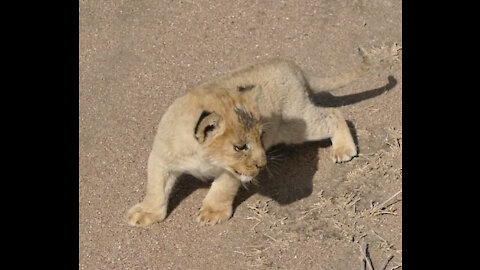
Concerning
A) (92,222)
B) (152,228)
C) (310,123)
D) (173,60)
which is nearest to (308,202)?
(310,123)

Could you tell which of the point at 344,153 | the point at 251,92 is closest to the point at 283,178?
the point at 344,153

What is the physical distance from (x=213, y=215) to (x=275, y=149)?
1.16 m

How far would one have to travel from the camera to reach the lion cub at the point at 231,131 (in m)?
5.96

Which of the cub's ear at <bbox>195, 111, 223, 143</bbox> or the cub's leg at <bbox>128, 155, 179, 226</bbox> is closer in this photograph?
the cub's ear at <bbox>195, 111, 223, 143</bbox>

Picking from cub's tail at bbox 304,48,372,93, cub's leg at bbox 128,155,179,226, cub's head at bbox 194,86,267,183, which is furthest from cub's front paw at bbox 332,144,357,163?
cub's leg at bbox 128,155,179,226

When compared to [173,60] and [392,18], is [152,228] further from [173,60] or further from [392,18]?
[392,18]

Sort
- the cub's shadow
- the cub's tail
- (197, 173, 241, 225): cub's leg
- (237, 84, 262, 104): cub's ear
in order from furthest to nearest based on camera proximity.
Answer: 1. the cub's tail
2. the cub's shadow
3. (197, 173, 241, 225): cub's leg
4. (237, 84, 262, 104): cub's ear

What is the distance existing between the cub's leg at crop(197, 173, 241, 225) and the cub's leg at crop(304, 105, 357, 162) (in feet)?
3.56

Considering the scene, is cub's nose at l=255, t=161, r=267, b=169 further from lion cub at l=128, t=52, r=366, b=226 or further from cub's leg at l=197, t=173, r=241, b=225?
cub's leg at l=197, t=173, r=241, b=225

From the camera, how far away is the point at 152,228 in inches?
255

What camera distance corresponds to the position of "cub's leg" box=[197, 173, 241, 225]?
646cm

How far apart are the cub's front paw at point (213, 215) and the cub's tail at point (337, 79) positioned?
1.72 metres

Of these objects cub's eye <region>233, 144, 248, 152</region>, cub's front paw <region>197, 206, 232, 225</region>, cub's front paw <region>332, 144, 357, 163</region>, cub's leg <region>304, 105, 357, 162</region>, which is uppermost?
cub's eye <region>233, 144, 248, 152</region>

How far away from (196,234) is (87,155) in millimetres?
1595
